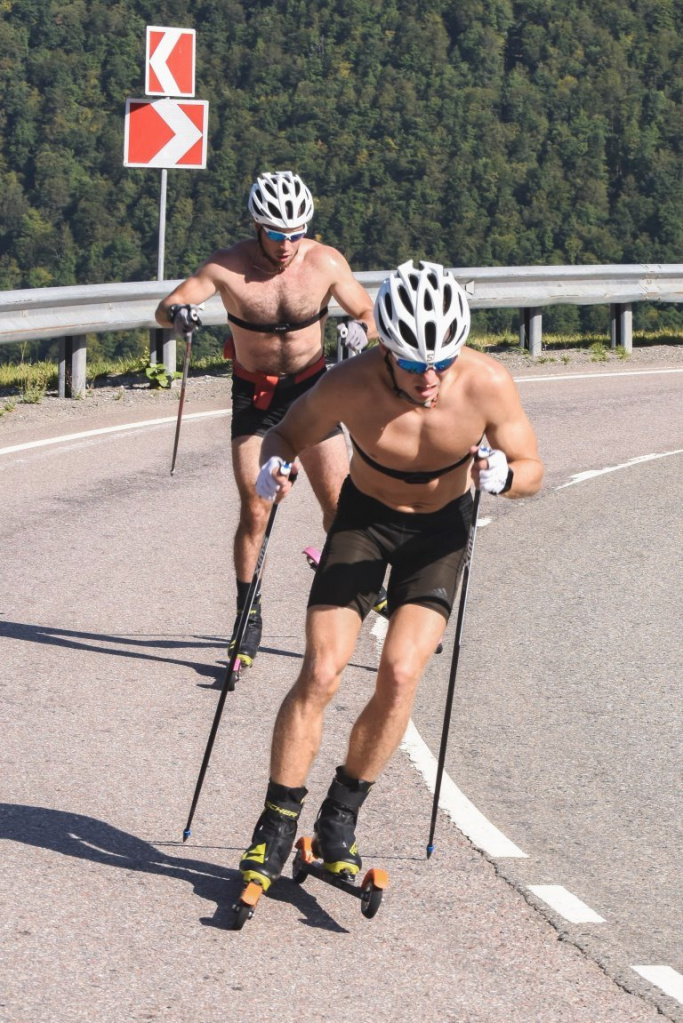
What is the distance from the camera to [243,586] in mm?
8086

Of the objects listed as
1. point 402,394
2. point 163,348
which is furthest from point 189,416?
point 402,394

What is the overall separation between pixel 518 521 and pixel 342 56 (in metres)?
92.9

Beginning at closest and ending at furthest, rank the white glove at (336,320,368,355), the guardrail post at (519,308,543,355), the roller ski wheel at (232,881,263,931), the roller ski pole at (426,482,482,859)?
1. the roller ski wheel at (232,881,263,931)
2. the roller ski pole at (426,482,482,859)
3. the white glove at (336,320,368,355)
4. the guardrail post at (519,308,543,355)

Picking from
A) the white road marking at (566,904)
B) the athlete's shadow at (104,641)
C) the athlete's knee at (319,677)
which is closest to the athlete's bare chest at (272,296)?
the athlete's shadow at (104,641)

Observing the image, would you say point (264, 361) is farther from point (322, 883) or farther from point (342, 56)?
point (342, 56)

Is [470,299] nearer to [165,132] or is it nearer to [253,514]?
[165,132]

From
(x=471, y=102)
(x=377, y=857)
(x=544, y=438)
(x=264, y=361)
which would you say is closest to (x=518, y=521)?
(x=544, y=438)

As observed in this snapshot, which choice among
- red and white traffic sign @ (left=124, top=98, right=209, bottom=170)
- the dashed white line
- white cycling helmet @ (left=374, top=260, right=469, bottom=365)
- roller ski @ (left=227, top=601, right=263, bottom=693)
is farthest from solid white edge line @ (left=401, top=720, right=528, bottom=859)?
red and white traffic sign @ (left=124, top=98, right=209, bottom=170)

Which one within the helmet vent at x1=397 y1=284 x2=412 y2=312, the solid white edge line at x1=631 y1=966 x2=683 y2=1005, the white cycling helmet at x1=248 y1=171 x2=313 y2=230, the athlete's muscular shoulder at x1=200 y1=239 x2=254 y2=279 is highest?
the white cycling helmet at x1=248 y1=171 x2=313 y2=230

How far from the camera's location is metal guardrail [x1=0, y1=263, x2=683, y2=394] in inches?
574

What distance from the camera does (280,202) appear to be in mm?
7742

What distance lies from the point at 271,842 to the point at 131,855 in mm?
637

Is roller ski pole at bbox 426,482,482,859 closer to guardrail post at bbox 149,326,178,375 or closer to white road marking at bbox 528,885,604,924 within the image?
white road marking at bbox 528,885,604,924

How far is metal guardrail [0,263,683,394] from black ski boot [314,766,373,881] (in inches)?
377
